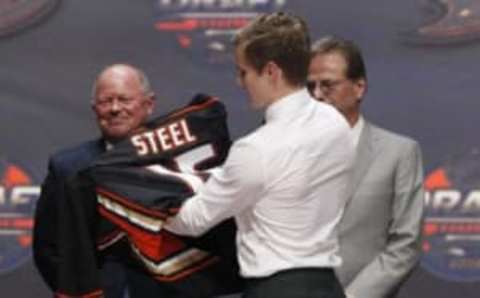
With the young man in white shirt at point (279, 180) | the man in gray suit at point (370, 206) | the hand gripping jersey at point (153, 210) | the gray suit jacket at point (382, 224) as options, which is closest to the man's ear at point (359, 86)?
the man in gray suit at point (370, 206)

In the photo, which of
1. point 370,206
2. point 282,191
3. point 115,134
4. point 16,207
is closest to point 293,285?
point 282,191

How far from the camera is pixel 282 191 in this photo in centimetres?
248

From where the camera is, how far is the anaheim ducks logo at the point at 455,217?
14.1ft

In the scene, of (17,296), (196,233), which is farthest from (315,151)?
(17,296)

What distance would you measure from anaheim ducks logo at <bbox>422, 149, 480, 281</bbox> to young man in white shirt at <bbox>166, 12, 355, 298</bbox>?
70.9 inches

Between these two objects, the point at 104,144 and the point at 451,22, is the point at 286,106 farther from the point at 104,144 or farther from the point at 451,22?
the point at 451,22

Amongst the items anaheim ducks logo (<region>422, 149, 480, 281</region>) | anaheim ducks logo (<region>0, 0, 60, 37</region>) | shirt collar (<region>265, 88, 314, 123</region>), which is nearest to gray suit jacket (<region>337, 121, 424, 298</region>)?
shirt collar (<region>265, 88, 314, 123</region>)

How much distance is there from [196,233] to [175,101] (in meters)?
1.85

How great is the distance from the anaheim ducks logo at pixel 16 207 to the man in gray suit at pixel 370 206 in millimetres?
1649

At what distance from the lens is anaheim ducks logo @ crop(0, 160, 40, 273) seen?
174 inches

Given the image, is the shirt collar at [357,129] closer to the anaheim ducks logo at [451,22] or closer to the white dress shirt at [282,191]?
the white dress shirt at [282,191]

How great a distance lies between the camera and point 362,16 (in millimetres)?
4301

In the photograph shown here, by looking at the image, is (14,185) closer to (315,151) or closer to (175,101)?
(175,101)

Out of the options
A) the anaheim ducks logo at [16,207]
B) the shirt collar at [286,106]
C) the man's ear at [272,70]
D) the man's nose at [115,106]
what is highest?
the man's ear at [272,70]
